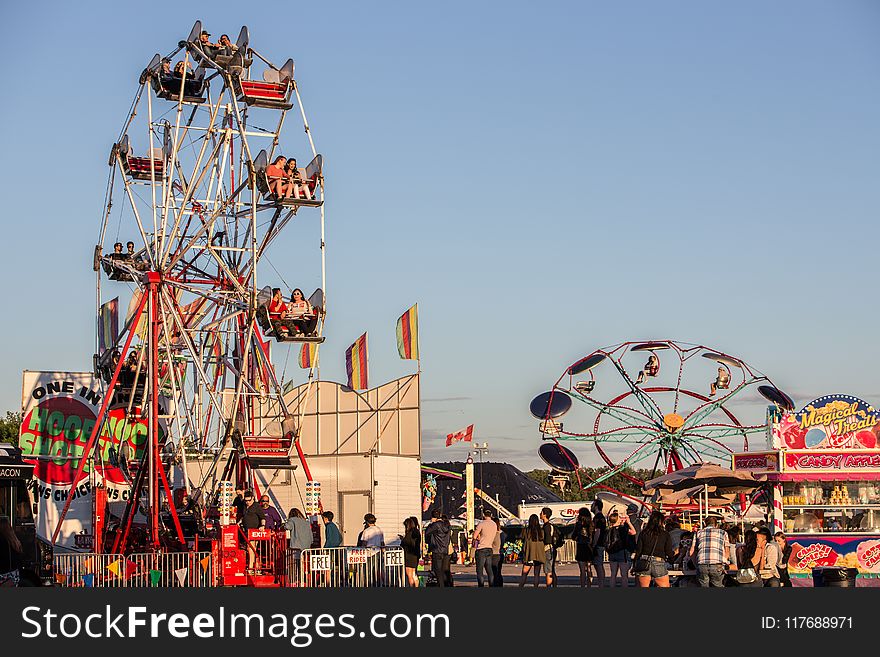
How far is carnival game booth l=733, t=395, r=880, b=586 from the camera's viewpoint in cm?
2992

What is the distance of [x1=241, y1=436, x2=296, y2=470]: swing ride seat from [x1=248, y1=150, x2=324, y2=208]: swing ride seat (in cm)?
535

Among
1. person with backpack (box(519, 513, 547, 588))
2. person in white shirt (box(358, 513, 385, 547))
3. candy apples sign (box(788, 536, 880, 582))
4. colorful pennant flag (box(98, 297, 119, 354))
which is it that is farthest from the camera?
colorful pennant flag (box(98, 297, 119, 354))

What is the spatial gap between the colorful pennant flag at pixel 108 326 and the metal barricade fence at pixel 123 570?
11188mm

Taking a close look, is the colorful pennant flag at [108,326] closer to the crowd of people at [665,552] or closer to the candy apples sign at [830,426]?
the crowd of people at [665,552]

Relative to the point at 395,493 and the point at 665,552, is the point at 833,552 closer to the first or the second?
the point at 665,552

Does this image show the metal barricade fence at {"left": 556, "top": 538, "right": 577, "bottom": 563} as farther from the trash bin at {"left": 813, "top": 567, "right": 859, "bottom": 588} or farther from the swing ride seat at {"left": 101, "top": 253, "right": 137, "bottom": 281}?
the trash bin at {"left": 813, "top": 567, "right": 859, "bottom": 588}

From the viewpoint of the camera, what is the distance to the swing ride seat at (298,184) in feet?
106

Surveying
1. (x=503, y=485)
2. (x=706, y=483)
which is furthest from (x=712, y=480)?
(x=503, y=485)

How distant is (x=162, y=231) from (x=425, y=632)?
2100cm

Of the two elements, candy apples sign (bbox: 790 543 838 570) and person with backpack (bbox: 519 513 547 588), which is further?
candy apples sign (bbox: 790 543 838 570)

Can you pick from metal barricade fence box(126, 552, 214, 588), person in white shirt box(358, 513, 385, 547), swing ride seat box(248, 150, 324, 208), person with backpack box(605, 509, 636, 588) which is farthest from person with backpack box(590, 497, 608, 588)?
swing ride seat box(248, 150, 324, 208)

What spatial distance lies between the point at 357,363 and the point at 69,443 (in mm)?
12842

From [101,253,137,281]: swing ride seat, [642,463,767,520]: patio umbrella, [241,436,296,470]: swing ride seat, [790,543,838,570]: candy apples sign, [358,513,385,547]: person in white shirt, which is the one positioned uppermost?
[101,253,137,281]: swing ride seat

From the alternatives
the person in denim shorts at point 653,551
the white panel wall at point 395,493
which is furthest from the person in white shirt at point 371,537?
the white panel wall at point 395,493
